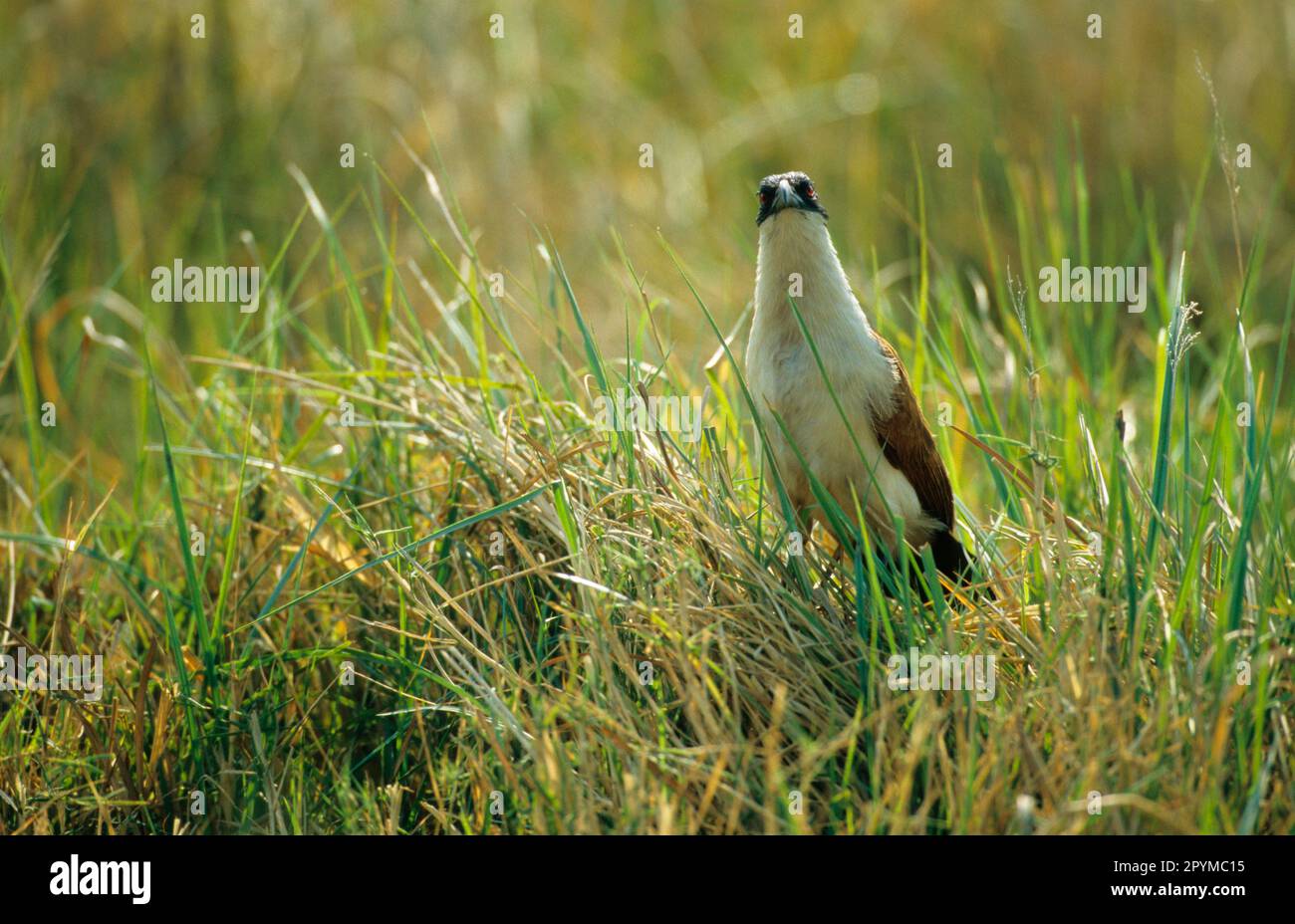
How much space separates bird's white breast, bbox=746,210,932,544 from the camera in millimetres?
3432

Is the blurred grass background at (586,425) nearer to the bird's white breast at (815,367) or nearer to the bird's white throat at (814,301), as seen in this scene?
the bird's white breast at (815,367)

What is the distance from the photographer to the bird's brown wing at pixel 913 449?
3533 mm

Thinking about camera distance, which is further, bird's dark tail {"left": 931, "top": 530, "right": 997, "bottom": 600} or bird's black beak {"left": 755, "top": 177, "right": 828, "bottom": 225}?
bird's dark tail {"left": 931, "top": 530, "right": 997, "bottom": 600}

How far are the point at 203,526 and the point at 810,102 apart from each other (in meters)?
5.10

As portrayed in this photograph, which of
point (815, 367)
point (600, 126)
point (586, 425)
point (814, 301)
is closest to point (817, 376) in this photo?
point (815, 367)

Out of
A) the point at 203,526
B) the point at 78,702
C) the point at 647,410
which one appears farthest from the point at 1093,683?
the point at 203,526

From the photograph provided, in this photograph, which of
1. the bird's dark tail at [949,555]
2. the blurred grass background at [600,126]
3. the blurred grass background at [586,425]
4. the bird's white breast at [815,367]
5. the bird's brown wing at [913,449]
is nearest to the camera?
the blurred grass background at [586,425]

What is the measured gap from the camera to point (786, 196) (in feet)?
11.3

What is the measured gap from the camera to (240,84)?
677 centimetres

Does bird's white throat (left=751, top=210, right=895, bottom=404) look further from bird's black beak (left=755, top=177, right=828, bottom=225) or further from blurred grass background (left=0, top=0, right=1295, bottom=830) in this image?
blurred grass background (left=0, top=0, right=1295, bottom=830)

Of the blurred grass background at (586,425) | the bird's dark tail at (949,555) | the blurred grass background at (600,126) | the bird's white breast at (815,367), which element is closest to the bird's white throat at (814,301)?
the bird's white breast at (815,367)

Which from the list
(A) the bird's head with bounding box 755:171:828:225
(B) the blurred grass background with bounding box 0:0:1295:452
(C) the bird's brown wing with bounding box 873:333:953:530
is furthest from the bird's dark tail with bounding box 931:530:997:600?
(B) the blurred grass background with bounding box 0:0:1295:452
